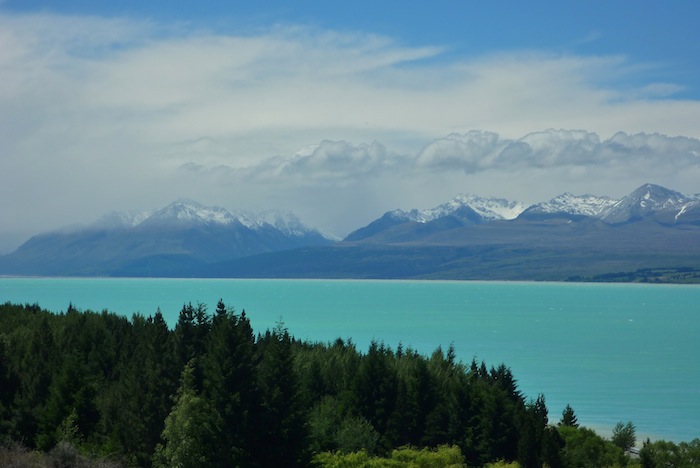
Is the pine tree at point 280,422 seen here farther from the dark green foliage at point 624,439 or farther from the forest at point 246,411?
the dark green foliage at point 624,439

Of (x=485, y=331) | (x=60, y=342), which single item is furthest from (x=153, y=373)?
(x=485, y=331)

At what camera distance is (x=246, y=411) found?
47.1 metres

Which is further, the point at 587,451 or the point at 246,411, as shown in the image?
the point at 587,451

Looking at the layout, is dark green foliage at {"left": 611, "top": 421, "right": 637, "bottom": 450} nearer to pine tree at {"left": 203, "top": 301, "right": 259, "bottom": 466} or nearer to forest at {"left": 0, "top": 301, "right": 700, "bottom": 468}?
forest at {"left": 0, "top": 301, "right": 700, "bottom": 468}

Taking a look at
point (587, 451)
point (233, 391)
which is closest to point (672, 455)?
point (587, 451)

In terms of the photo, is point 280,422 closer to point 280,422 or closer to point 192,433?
point 280,422

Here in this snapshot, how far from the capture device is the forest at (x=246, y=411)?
47.5m

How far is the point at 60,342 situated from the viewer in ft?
268

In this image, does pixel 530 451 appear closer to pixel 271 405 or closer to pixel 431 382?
pixel 431 382

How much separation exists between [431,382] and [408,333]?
11689 cm

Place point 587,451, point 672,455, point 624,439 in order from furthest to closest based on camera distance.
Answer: point 624,439, point 672,455, point 587,451

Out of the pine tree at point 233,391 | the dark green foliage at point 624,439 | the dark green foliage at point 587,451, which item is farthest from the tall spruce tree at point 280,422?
the dark green foliage at point 624,439

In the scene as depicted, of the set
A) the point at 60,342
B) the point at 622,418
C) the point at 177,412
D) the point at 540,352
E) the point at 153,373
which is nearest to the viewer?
the point at 177,412

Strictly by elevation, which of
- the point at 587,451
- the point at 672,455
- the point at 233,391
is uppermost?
the point at 233,391
